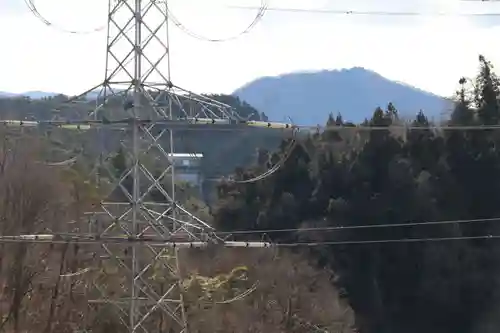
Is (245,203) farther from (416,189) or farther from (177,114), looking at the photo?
(177,114)

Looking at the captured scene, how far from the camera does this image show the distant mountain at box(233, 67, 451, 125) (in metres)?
67.4

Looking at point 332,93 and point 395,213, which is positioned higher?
point 332,93

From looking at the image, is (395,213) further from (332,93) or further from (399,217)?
(332,93)

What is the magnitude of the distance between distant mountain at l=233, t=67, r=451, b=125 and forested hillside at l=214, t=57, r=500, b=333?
35.1 metres

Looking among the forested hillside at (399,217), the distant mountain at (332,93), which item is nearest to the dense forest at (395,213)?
the forested hillside at (399,217)

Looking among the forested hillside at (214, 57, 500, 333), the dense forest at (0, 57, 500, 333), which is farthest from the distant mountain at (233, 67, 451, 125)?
the forested hillside at (214, 57, 500, 333)

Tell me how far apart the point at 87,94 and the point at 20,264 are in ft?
30.8

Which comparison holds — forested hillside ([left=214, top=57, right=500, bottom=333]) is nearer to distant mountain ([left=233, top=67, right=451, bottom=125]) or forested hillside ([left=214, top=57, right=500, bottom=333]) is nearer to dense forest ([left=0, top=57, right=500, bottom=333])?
dense forest ([left=0, top=57, right=500, bottom=333])

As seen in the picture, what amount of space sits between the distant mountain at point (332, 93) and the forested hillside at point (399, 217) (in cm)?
3506

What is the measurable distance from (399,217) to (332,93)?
185 feet

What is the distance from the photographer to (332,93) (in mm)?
82125

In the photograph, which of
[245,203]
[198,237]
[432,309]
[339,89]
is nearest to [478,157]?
[432,309]

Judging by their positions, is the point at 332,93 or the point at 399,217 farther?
the point at 332,93

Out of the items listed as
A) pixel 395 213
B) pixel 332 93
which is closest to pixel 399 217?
pixel 395 213
